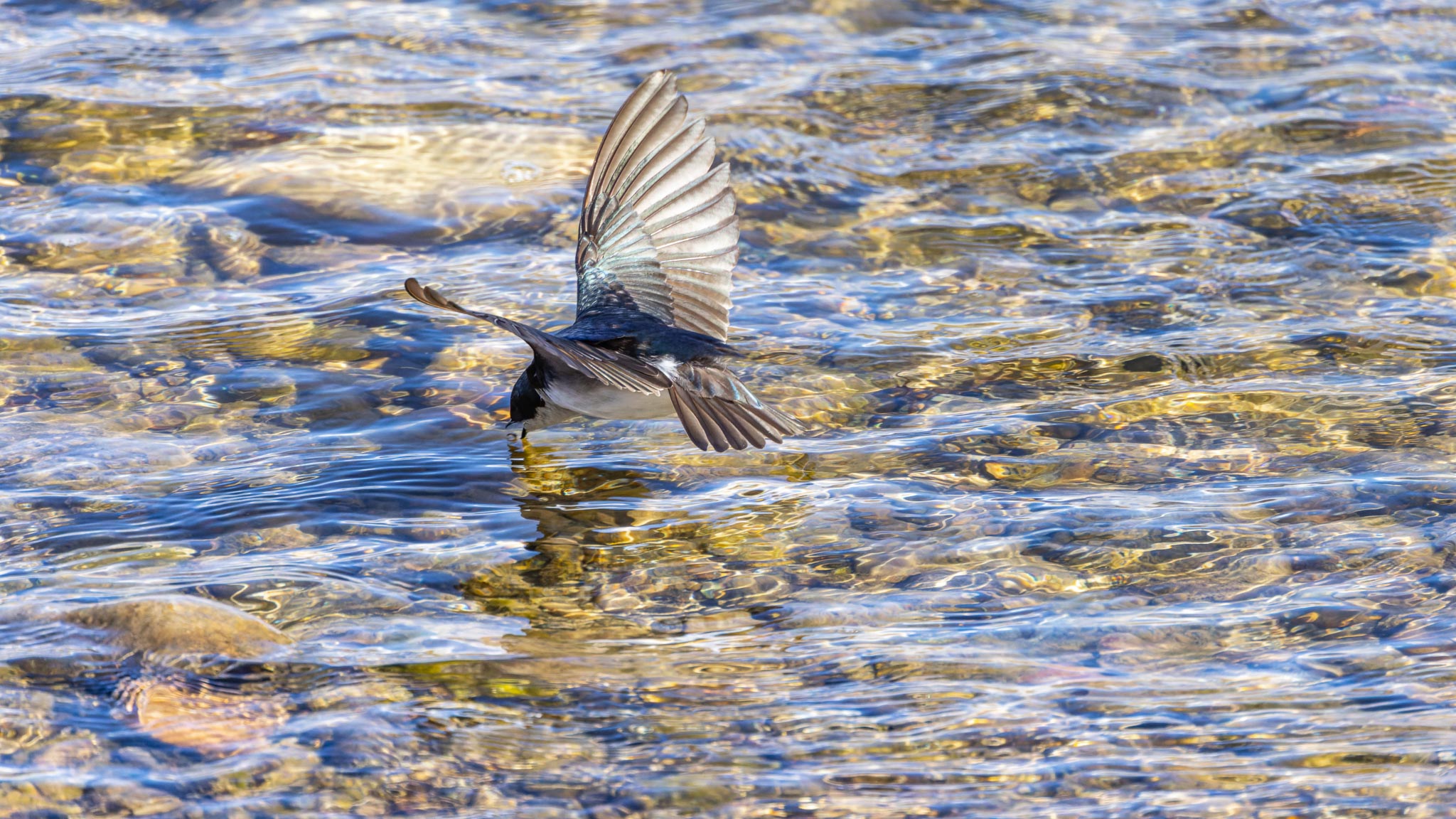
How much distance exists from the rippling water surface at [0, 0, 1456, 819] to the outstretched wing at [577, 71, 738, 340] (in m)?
0.44

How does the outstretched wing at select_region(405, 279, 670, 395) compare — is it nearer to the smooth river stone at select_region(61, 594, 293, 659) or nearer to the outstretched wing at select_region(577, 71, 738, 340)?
the outstretched wing at select_region(577, 71, 738, 340)

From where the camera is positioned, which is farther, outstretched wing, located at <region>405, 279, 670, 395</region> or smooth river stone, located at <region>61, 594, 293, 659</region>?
outstretched wing, located at <region>405, 279, 670, 395</region>

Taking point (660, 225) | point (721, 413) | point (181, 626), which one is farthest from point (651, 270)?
point (181, 626)

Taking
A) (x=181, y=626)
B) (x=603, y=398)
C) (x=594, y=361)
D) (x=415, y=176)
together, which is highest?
(x=415, y=176)

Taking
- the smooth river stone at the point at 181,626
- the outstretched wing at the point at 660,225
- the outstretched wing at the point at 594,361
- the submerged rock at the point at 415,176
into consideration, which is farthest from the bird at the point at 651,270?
the submerged rock at the point at 415,176

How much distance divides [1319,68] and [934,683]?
6.20 meters

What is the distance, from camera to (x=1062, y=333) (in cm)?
589

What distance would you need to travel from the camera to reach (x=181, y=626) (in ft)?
12.4

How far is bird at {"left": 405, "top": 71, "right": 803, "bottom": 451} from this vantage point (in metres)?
4.89

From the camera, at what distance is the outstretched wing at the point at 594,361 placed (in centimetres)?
387

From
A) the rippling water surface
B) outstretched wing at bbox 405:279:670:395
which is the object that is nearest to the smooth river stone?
the rippling water surface

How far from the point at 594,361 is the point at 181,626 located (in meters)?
1.33

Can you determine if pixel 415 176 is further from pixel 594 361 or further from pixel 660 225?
pixel 594 361

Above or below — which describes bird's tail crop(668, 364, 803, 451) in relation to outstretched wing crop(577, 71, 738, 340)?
below
